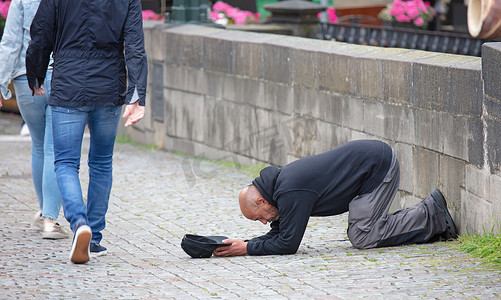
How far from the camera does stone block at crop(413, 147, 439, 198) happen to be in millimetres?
6258

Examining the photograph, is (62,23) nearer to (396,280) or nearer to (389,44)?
(396,280)

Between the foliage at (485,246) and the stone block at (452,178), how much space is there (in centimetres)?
37

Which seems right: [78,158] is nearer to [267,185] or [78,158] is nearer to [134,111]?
[134,111]

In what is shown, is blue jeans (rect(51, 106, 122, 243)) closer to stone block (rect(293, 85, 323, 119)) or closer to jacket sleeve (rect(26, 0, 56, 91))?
jacket sleeve (rect(26, 0, 56, 91))

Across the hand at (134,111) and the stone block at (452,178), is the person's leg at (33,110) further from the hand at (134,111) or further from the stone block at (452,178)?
the stone block at (452,178)

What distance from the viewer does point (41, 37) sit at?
5355 millimetres

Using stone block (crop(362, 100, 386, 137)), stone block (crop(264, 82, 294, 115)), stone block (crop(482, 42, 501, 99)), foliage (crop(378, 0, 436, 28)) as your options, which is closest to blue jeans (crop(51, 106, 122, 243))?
stone block (crop(482, 42, 501, 99))

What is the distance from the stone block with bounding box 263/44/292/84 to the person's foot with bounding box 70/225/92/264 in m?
3.64

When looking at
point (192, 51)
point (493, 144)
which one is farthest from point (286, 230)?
point (192, 51)

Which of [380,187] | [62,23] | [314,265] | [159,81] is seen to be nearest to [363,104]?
[380,187]

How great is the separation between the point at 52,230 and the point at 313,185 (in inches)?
71.8

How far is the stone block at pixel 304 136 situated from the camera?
8141 millimetres

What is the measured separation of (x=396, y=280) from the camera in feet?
15.8

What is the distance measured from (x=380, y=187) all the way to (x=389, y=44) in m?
7.34
